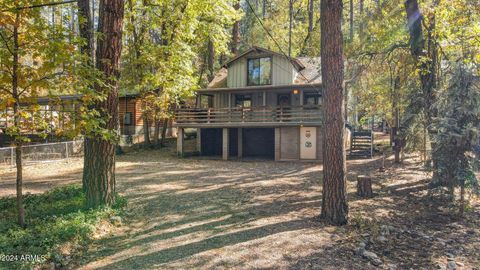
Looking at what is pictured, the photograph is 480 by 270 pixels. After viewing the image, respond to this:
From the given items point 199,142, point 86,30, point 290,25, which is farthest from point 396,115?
point 290,25

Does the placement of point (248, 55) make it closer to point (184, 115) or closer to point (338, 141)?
point (184, 115)

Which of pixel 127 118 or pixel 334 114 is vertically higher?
pixel 127 118

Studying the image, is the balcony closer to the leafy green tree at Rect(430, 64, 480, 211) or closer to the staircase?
the staircase

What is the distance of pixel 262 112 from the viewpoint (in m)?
19.3

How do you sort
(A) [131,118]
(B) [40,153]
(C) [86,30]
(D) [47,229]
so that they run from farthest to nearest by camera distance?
(A) [131,118] → (B) [40,153] → (C) [86,30] → (D) [47,229]

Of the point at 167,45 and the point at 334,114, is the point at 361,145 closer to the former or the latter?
the point at 167,45

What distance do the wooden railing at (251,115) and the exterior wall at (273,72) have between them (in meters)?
1.91

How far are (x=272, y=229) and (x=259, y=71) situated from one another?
51.0ft

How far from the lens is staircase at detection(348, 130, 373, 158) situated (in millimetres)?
18766

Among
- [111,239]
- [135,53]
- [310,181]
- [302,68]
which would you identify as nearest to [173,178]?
[310,181]

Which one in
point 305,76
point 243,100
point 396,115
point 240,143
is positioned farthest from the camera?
point 243,100

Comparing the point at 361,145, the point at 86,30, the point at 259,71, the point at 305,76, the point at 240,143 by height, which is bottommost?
the point at 361,145

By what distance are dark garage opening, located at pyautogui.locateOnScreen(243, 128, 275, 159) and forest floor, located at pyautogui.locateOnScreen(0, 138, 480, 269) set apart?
9326 mm

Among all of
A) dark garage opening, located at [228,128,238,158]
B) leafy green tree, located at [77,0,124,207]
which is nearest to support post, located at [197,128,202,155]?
dark garage opening, located at [228,128,238,158]
